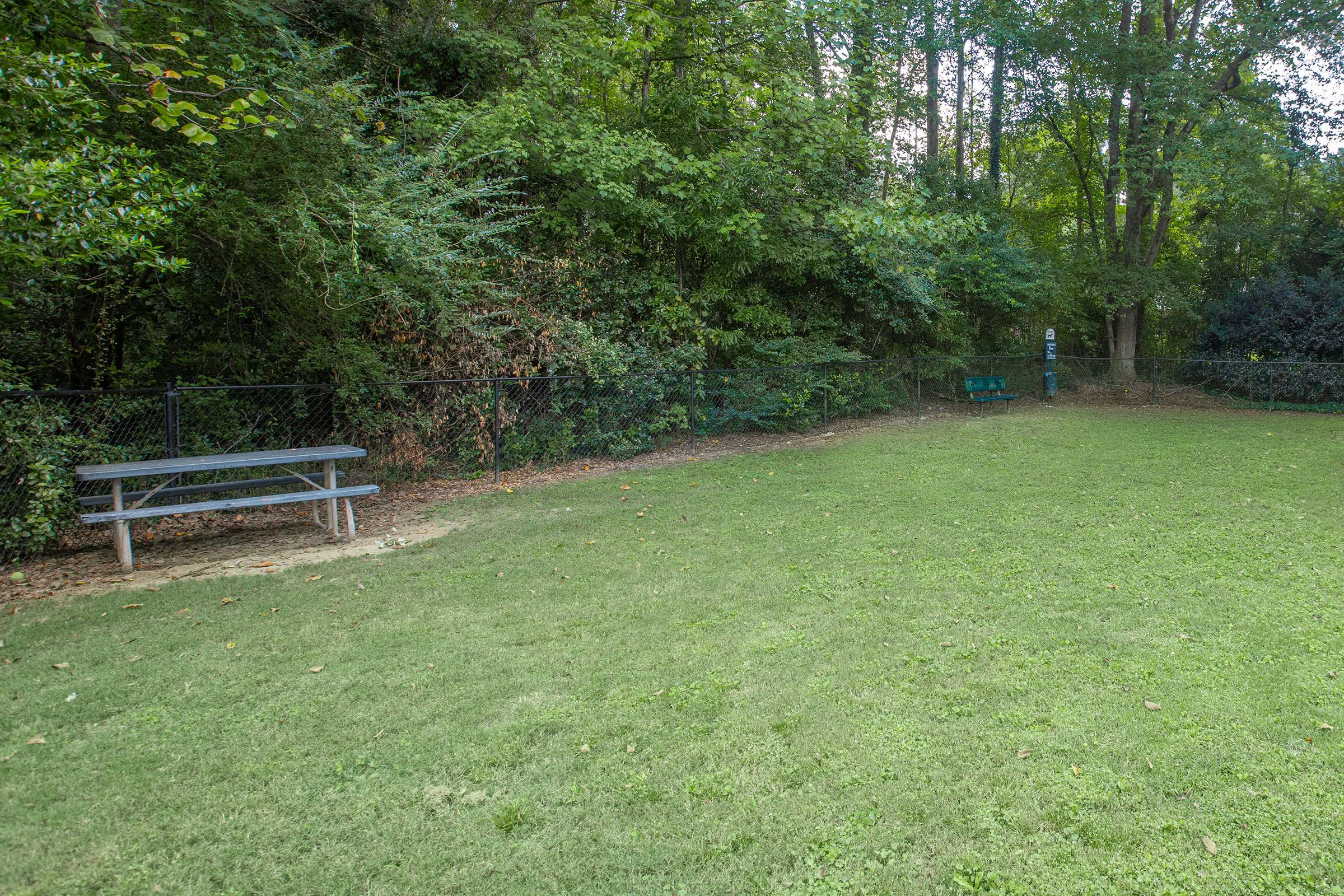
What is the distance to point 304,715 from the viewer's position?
311 cm

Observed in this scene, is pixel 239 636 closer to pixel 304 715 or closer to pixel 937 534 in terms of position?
pixel 304 715

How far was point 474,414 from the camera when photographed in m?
8.82

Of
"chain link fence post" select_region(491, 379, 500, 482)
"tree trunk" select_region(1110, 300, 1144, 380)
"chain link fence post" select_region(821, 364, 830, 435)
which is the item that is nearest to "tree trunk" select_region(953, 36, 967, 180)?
"tree trunk" select_region(1110, 300, 1144, 380)

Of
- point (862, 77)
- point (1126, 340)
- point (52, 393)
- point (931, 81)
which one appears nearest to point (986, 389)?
point (1126, 340)

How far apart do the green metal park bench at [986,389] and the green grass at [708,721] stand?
916cm

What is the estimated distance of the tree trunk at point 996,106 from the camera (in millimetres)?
18953

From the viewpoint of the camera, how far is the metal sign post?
16.8 metres

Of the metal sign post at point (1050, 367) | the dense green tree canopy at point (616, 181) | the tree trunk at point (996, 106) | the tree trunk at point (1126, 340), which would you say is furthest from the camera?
the tree trunk at point (996, 106)

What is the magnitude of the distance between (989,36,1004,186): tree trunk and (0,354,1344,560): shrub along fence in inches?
273

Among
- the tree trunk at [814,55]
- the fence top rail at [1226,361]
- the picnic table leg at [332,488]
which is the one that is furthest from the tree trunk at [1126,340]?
the picnic table leg at [332,488]

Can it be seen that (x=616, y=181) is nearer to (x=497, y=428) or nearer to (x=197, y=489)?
(x=497, y=428)

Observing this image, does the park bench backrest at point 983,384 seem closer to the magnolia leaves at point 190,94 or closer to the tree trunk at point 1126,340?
the tree trunk at point 1126,340

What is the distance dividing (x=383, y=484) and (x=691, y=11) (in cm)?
837

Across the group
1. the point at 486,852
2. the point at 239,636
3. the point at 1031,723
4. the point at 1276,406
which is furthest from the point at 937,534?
the point at 1276,406
